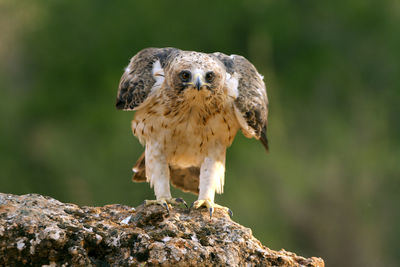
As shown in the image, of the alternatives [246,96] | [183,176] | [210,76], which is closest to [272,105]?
[183,176]

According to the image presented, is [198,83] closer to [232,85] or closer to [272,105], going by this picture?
[232,85]

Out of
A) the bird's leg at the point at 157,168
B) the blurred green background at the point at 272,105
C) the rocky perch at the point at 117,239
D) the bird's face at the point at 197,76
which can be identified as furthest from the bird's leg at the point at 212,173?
the blurred green background at the point at 272,105

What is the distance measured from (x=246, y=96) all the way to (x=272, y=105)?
25.1 ft

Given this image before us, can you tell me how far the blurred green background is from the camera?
12.9 meters

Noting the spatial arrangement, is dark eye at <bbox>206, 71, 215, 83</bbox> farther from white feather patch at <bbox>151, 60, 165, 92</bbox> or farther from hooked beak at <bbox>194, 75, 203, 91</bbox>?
white feather patch at <bbox>151, 60, 165, 92</bbox>

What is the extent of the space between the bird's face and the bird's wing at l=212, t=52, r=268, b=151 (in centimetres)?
36

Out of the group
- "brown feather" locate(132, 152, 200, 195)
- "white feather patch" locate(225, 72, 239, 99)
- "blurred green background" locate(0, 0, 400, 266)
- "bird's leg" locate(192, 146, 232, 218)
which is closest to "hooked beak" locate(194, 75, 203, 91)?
"white feather patch" locate(225, 72, 239, 99)

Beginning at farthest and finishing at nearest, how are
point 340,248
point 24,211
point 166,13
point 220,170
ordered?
point 166,13 → point 340,248 → point 220,170 → point 24,211

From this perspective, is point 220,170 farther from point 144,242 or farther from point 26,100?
point 26,100

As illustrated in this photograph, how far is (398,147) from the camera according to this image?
551 inches

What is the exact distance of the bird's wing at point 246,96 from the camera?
5.44 metres

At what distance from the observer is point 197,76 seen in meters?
4.84

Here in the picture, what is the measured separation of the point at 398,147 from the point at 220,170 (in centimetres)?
943

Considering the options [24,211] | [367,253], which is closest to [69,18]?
[367,253]
